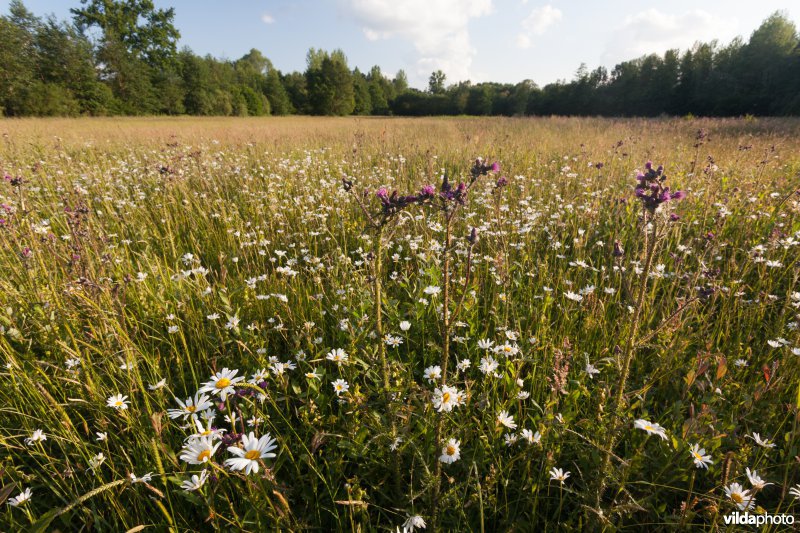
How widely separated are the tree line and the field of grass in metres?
36.9

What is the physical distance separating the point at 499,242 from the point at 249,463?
2.75 meters

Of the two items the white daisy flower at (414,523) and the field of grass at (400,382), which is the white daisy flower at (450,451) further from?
the white daisy flower at (414,523)

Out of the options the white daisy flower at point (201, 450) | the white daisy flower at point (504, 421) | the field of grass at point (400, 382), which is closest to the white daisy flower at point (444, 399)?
the field of grass at point (400, 382)

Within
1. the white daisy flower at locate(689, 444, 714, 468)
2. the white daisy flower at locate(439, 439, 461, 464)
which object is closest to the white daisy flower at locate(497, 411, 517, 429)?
the white daisy flower at locate(439, 439, 461, 464)

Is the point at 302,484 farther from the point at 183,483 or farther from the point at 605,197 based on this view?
the point at 605,197

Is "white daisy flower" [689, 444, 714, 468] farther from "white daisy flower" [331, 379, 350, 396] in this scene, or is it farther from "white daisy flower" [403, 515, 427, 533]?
"white daisy flower" [331, 379, 350, 396]

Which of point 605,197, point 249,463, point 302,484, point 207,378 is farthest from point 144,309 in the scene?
point 605,197

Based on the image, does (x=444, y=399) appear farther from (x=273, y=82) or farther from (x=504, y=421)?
(x=273, y=82)

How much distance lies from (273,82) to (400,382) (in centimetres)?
6582

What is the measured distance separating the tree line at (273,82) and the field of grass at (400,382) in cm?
3689

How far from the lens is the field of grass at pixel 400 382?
1.32 metres

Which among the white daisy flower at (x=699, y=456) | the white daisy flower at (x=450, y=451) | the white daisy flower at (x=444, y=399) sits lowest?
the white daisy flower at (x=699, y=456)

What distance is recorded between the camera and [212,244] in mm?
3828

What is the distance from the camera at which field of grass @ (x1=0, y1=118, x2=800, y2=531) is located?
132cm
